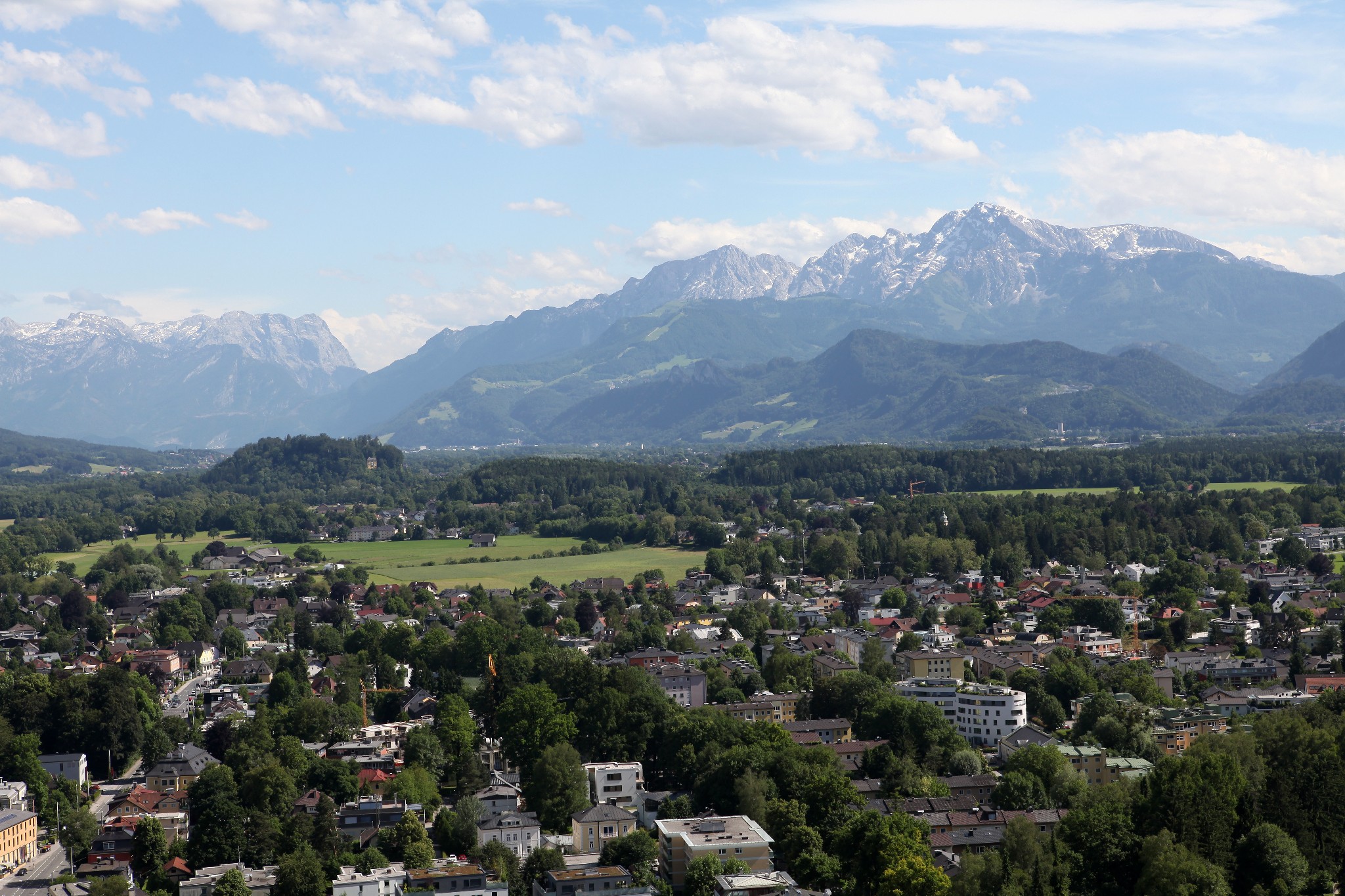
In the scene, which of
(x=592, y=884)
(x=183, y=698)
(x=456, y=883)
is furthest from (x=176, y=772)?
(x=592, y=884)

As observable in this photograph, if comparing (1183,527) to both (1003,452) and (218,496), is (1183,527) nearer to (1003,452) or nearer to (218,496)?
(1003,452)

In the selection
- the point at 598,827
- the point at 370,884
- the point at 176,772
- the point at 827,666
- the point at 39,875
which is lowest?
the point at 39,875

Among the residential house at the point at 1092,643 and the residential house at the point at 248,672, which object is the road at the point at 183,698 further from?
the residential house at the point at 1092,643

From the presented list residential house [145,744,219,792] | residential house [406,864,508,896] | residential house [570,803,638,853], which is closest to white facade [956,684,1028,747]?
residential house [570,803,638,853]

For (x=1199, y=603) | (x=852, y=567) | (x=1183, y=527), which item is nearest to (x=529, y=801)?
(x=1199, y=603)

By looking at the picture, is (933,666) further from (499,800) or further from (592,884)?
(592,884)

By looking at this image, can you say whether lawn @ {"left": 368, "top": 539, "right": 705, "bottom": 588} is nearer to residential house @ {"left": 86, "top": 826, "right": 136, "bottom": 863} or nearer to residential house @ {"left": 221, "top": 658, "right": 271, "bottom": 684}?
residential house @ {"left": 221, "top": 658, "right": 271, "bottom": 684}
